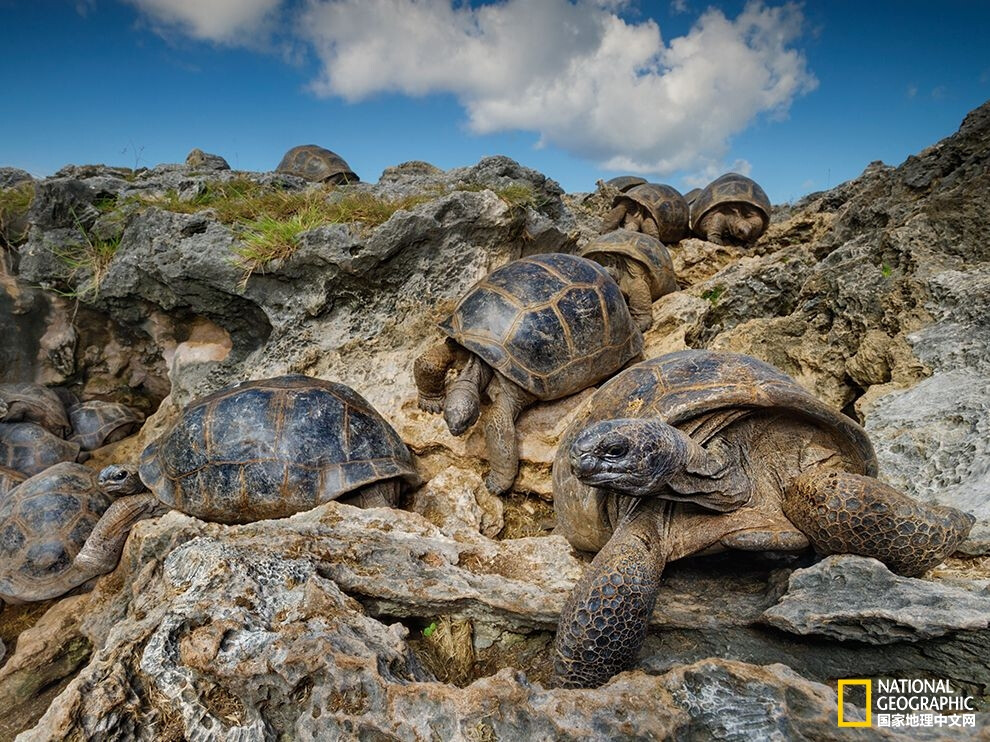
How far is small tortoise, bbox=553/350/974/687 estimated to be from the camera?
1.96 m

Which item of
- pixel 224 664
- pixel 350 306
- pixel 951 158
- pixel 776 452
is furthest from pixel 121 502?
pixel 951 158

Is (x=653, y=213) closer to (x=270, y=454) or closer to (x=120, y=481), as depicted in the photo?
(x=270, y=454)

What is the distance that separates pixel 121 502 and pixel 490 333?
2993 millimetres

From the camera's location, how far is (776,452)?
2541mm

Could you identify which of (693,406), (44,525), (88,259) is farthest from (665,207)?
(44,525)

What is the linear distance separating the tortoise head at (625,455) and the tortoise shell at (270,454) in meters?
1.82

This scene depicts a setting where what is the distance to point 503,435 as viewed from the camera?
3.89 metres

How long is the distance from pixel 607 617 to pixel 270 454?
2.40m

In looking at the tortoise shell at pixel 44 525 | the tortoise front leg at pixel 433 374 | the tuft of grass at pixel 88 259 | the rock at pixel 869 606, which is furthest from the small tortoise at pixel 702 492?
the tuft of grass at pixel 88 259

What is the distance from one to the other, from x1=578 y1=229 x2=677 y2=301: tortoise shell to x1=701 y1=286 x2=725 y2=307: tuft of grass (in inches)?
26.5

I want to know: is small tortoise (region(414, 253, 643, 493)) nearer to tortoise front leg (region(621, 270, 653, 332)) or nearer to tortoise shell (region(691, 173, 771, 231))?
tortoise front leg (region(621, 270, 653, 332))

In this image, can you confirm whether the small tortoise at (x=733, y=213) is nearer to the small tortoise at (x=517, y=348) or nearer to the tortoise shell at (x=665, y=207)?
the tortoise shell at (x=665, y=207)

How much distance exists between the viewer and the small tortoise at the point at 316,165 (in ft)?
33.2

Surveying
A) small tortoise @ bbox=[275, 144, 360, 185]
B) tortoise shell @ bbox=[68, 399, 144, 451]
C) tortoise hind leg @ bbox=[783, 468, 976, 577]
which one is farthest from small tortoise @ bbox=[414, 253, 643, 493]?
small tortoise @ bbox=[275, 144, 360, 185]
